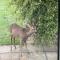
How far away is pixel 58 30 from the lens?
77.3 inches

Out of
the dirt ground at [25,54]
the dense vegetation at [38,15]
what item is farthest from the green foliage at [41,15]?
the dirt ground at [25,54]

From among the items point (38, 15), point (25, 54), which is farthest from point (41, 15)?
point (25, 54)

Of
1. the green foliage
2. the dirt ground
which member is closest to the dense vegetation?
the green foliage

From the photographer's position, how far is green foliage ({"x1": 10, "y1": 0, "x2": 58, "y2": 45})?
193 cm

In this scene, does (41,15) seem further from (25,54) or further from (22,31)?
(25,54)

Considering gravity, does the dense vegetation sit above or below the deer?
above

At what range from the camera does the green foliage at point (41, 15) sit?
193 cm

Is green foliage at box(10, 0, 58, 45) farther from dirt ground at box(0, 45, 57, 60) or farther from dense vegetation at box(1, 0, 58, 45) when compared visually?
dirt ground at box(0, 45, 57, 60)

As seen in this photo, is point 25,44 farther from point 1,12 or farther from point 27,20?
point 1,12

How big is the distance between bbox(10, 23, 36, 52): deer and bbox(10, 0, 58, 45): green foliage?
59 mm

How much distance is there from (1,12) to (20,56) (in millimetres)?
484

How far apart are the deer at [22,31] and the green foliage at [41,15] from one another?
0.06 m

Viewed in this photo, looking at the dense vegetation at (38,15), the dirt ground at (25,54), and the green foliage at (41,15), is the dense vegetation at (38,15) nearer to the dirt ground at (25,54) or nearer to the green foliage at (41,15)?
the green foliage at (41,15)

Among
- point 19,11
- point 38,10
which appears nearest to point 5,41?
point 19,11
